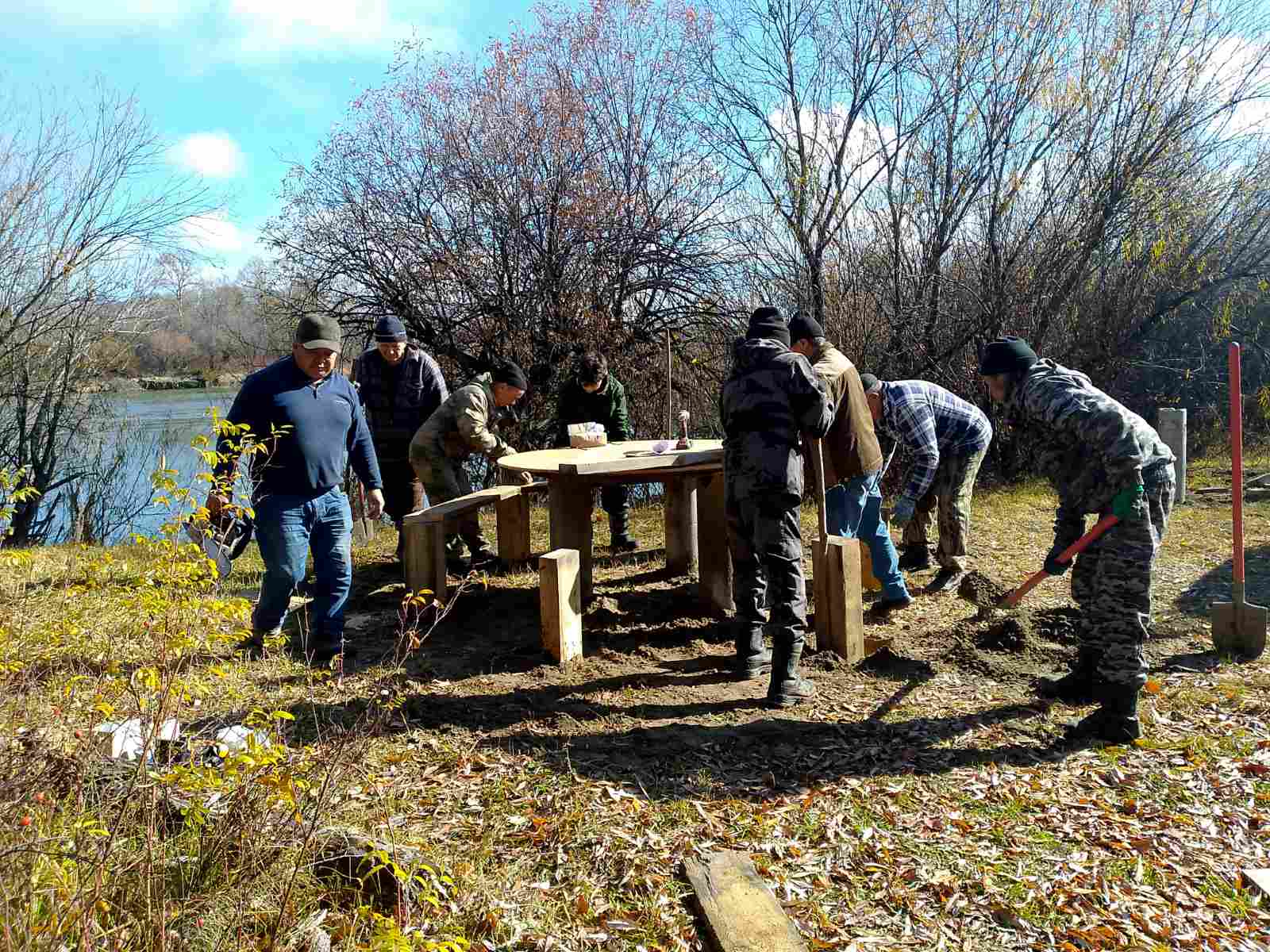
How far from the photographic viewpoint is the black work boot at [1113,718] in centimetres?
383

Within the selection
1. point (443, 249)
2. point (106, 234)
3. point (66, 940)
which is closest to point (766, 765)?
point (66, 940)

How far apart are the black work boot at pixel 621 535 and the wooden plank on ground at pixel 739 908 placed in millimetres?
4941

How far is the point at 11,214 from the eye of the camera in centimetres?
1042

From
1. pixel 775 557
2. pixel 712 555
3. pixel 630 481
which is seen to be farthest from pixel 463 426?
pixel 775 557

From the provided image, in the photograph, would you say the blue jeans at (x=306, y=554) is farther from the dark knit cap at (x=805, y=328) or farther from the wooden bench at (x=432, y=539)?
the dark knit cap at (x=805, y=328)

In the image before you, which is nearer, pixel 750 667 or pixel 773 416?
pixel 773 416

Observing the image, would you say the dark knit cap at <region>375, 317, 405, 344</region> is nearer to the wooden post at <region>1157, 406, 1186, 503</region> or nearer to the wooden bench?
the wooden bench

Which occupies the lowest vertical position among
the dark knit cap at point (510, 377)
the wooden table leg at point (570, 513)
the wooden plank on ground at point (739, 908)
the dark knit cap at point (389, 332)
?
the wooden plank on ground at point (739, 908)

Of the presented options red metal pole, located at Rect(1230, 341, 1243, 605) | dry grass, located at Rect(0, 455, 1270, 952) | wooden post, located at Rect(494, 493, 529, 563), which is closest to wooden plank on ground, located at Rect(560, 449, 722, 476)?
dry grass, located at Rect(0, 455, 1270, 952)

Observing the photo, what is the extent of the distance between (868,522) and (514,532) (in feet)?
9.55

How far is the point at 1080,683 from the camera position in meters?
4.38

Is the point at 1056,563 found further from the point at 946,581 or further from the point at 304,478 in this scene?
the point at 304,478

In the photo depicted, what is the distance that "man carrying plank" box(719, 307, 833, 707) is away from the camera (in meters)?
4.38

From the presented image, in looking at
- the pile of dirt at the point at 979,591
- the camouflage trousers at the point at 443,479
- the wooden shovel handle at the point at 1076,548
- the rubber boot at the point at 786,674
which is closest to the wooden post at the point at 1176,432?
the pile of dirt at the point at 979,591
